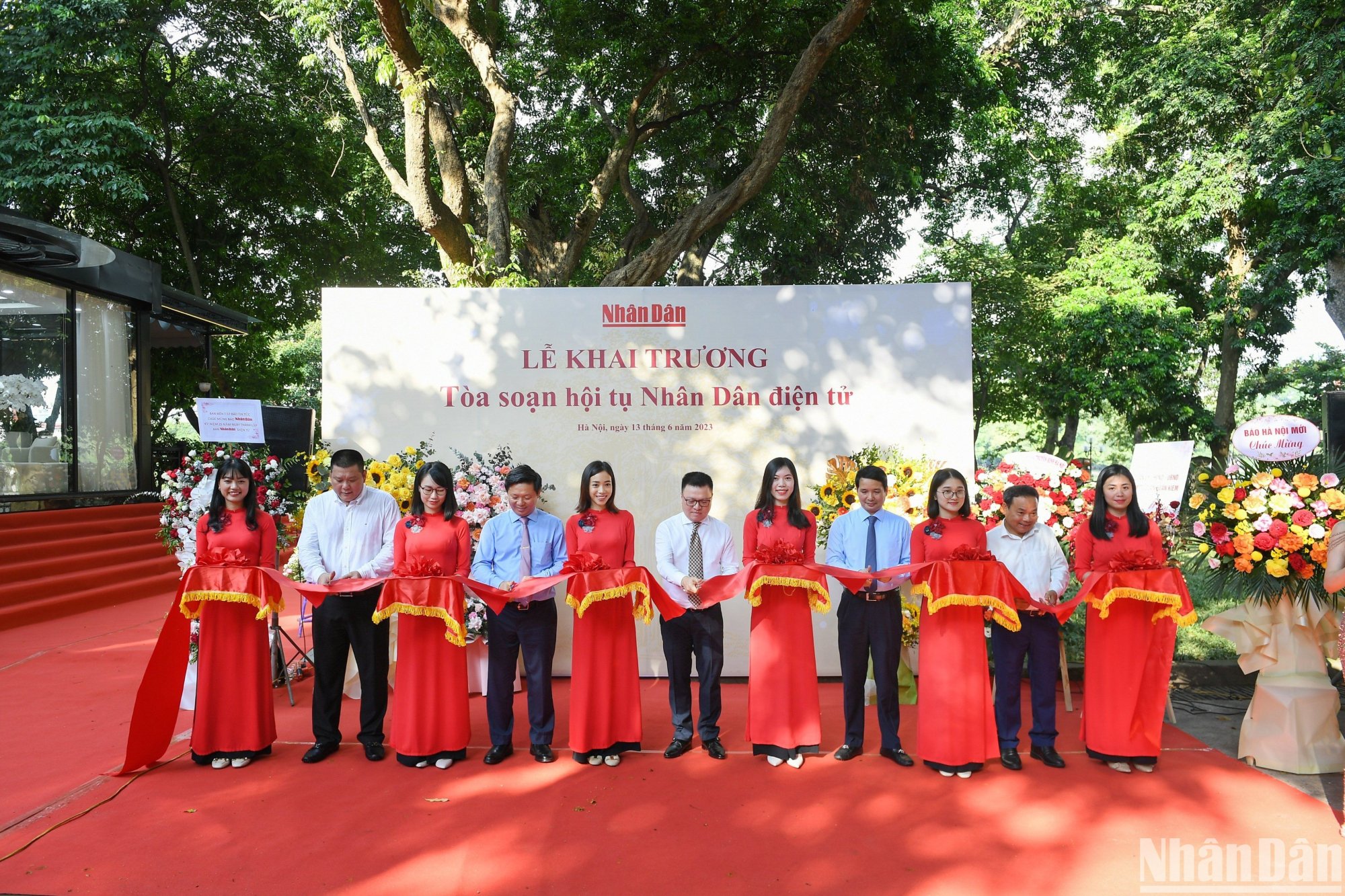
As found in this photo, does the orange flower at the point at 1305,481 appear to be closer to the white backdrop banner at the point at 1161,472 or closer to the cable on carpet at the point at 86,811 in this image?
the white backdrop banner at the point at 1161,472

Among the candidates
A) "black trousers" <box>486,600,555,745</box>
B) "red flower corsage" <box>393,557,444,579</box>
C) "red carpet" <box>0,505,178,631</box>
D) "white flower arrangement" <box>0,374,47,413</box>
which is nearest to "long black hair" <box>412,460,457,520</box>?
"red flower corsage" <box>393,557,444,579</box>

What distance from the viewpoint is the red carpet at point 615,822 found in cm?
325

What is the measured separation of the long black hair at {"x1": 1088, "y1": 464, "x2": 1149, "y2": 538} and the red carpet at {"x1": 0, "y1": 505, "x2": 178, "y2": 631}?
9223mm

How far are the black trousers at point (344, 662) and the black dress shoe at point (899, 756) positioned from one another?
2663mm

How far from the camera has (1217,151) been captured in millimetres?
13734

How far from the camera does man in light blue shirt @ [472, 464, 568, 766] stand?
4469 mm

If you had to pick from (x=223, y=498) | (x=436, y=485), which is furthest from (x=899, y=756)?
(x=223, y=498)

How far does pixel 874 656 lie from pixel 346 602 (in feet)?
9.21

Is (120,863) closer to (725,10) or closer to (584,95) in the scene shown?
(725,10)

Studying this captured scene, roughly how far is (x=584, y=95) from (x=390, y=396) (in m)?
8.57

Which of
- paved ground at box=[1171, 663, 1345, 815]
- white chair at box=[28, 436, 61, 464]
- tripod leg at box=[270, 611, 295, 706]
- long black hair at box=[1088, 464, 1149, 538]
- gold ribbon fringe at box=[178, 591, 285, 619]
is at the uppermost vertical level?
white chair at box=[28, 436, 61, 464]

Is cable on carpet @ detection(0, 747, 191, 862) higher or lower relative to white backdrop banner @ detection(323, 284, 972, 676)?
lower

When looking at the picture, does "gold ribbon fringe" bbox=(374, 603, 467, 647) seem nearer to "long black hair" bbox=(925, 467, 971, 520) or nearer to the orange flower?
"long black hair" bbox=(925, 467, 971, 520)

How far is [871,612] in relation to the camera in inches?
176
